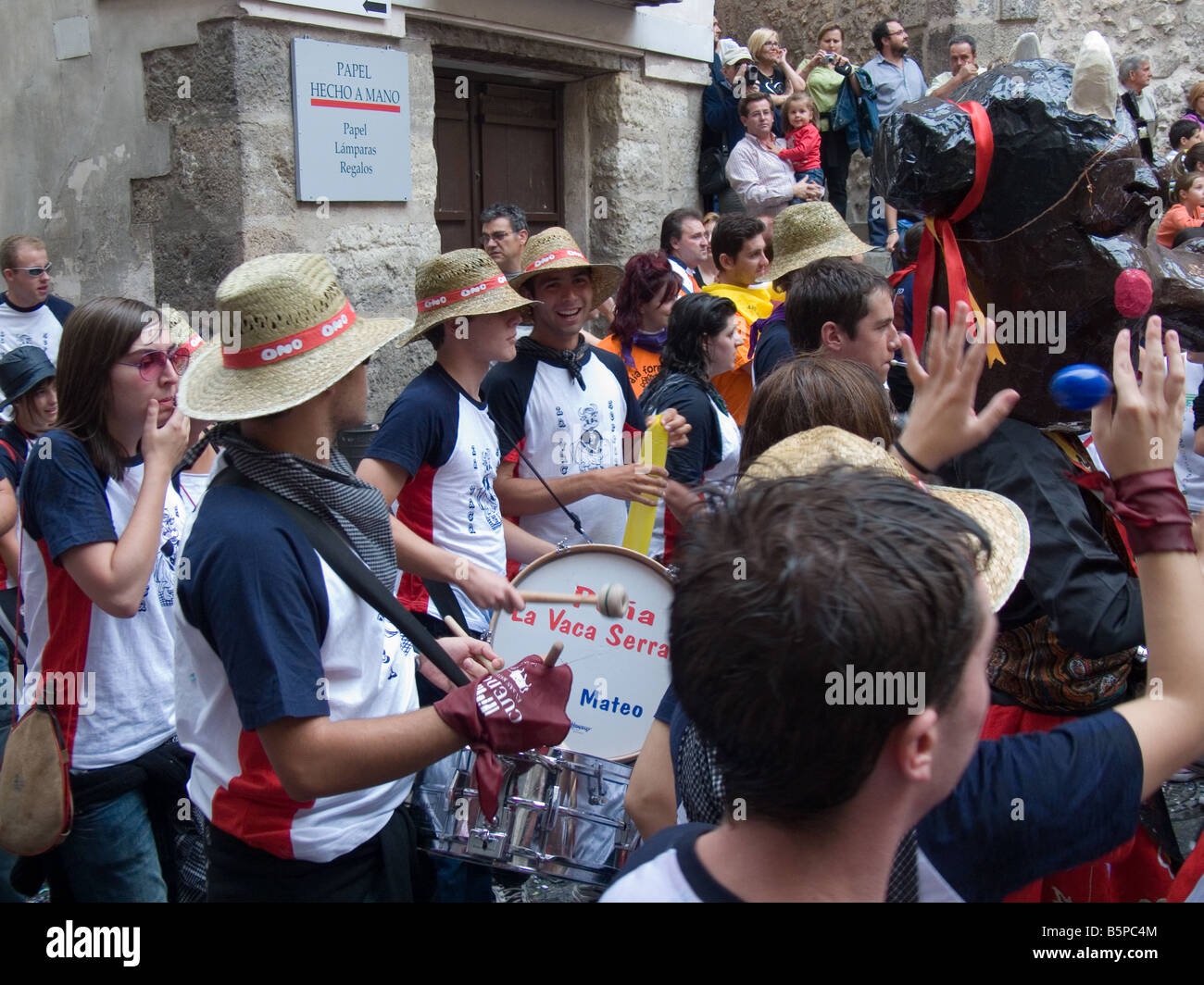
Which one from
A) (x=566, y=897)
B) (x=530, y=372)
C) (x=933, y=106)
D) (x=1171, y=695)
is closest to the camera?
(x=1171, y=695)

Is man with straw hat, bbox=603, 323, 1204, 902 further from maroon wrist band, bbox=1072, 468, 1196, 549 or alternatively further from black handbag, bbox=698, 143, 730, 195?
black handbag, bbox=698, 143, 730, 195

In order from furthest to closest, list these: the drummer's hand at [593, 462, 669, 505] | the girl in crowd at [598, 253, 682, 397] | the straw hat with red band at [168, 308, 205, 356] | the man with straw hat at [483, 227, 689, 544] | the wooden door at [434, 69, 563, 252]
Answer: the wooden door at [434, 69, 563, 252]
the girl in crowd at [598, 253, 682, 397]
the man with straw hat at [483, 227, 689, 544]
the drummer's hand at [593, 462, 669, 505]
the straw hat with red band at [168, 308, 205, 356]

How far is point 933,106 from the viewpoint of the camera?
2.23 metres

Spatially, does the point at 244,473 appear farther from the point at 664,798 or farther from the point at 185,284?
the point at 185,284

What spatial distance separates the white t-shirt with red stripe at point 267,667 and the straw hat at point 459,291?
68.0 inches

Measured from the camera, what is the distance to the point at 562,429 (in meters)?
4.20

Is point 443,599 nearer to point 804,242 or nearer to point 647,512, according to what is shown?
point 647,512

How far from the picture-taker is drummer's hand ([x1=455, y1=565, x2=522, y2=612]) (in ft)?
8.91

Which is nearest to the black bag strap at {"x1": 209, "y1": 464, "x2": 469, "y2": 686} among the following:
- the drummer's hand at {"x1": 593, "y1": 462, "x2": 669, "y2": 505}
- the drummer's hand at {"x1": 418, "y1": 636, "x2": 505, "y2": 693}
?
the drummer's hand at {"x1": 418, "y1": 636, "x2": 505, "y2": 693}

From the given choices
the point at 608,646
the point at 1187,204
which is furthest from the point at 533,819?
the point at 1187,204

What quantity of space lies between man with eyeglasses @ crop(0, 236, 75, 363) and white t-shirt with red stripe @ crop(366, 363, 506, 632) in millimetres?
3168

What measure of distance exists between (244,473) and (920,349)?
1.38 metres
